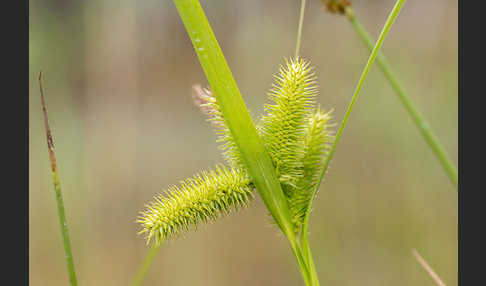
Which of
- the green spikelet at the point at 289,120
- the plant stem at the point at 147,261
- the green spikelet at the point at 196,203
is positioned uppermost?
the green spikelet at the point at 289,120

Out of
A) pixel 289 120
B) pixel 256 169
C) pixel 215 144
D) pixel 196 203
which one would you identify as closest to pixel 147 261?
pixel 196 203

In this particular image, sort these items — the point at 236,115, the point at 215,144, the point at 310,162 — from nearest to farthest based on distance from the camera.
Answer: the point at 236,115
the point at 310,162
the point at 215,144

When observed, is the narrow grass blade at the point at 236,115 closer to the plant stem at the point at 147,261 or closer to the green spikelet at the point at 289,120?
the green spikelet at the point at 289,120

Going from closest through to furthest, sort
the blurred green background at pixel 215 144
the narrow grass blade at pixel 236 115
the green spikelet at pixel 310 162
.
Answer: the narrow grass blade at pixel 236 115, the green spikelet at pixel 310 162, the blurred green background at pixel 215 144

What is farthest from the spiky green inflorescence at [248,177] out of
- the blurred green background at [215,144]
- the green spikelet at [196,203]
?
the blurred green background at [215,144]

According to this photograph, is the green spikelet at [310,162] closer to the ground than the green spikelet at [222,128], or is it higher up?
closer to the ground

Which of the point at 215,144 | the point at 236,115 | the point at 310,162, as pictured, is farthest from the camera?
the point at 215,144

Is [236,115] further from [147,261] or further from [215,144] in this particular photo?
[215,144]
